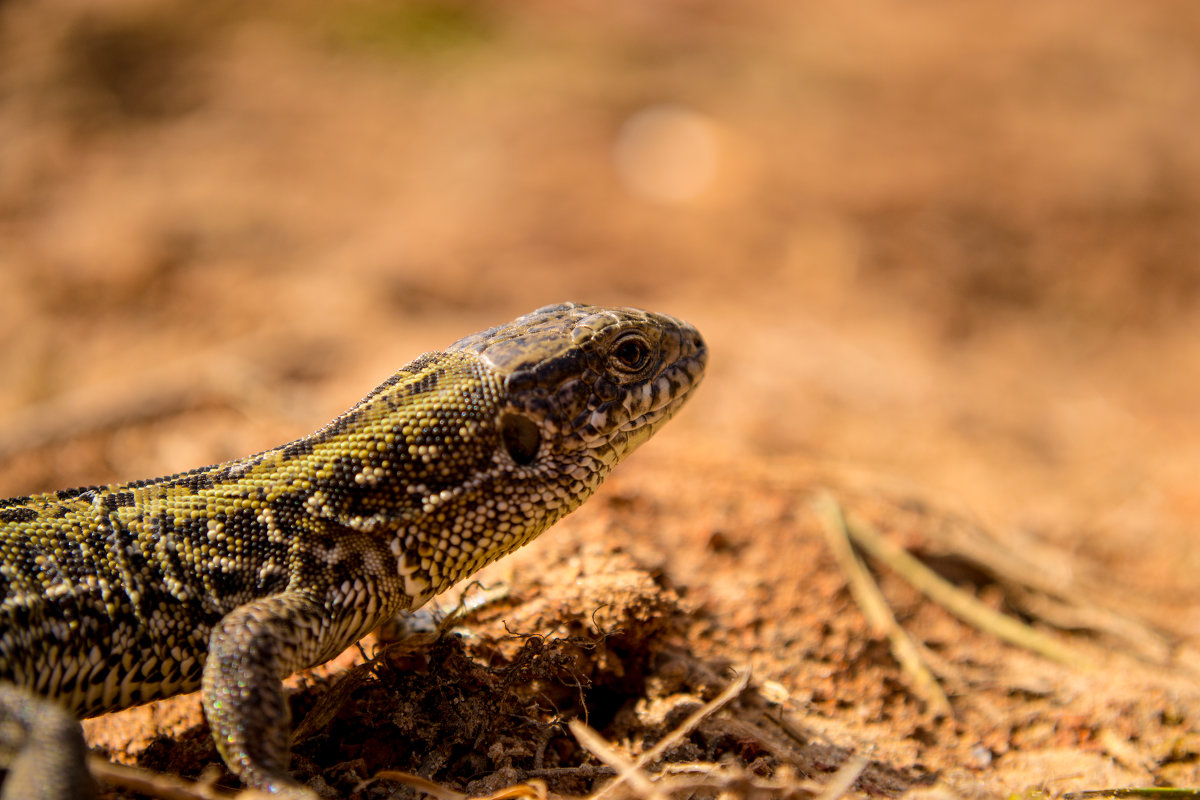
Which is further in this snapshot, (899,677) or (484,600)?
(899,677)

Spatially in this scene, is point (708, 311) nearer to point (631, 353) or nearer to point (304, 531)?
point (631, 353)

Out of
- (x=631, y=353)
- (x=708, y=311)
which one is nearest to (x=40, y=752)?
(x=631, y=353)

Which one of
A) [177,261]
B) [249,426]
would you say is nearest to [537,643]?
[249,426]

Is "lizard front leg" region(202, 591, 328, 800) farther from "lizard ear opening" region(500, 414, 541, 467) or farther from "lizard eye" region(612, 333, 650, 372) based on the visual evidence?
"lizard eye" region(612, 333, 650, 372)

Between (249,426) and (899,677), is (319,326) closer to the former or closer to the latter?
(249,426)

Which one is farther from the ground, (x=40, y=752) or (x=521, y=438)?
(x=521, y=438)

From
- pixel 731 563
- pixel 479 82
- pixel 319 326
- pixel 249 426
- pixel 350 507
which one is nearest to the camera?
pixel 350 507

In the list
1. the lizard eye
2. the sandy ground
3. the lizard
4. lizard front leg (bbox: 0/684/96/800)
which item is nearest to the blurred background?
the sandy ground

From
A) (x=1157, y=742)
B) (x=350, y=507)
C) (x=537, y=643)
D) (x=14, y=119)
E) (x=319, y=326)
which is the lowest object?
(x=1157, y=742)
